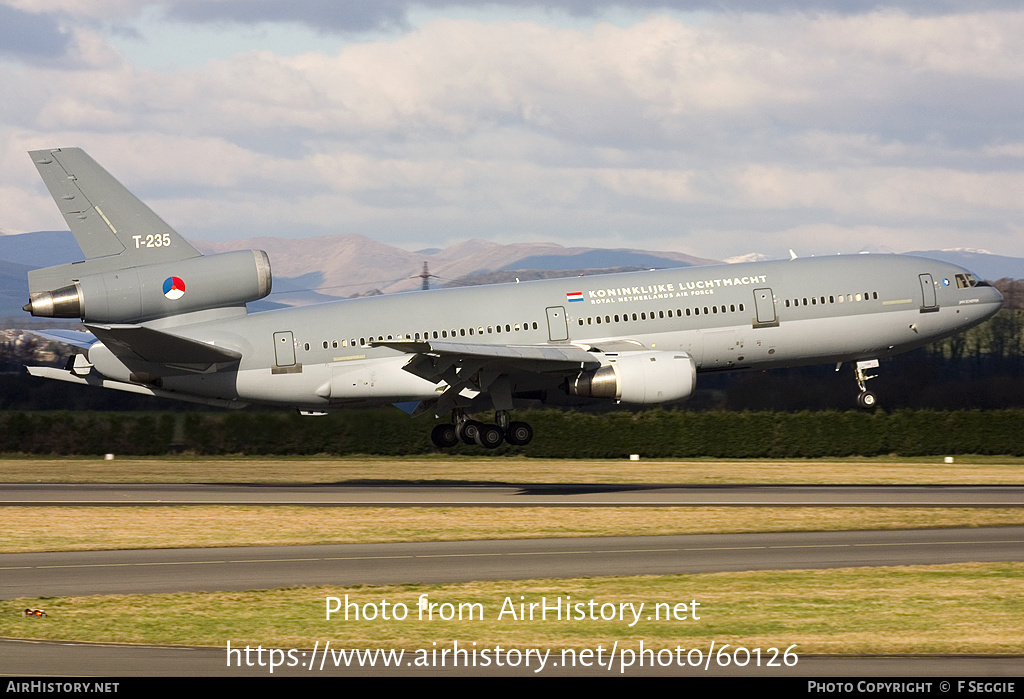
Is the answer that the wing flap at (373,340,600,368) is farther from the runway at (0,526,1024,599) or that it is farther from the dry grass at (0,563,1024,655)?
the dry grass at (0,563,1024,655)

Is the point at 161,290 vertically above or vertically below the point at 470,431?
above

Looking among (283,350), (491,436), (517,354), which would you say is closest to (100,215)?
(283,350)

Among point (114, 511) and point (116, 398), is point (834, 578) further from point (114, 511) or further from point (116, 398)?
point (116, 398)

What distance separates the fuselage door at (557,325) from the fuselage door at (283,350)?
344 inches

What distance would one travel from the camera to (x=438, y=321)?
41.6 m

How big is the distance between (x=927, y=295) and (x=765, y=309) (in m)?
6.04

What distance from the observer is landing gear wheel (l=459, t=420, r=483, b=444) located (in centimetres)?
4216

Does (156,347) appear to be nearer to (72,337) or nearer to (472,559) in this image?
(72,337)

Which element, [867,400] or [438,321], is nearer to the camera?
[438,321]

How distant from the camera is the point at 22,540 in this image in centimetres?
3008

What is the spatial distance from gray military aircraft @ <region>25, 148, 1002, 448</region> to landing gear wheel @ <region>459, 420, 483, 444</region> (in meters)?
0.05

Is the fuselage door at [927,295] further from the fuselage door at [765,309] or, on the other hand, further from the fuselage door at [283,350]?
the fuselage door at [283,350]

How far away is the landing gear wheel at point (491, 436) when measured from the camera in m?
41.5

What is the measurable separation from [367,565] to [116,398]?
42174 millimetres
